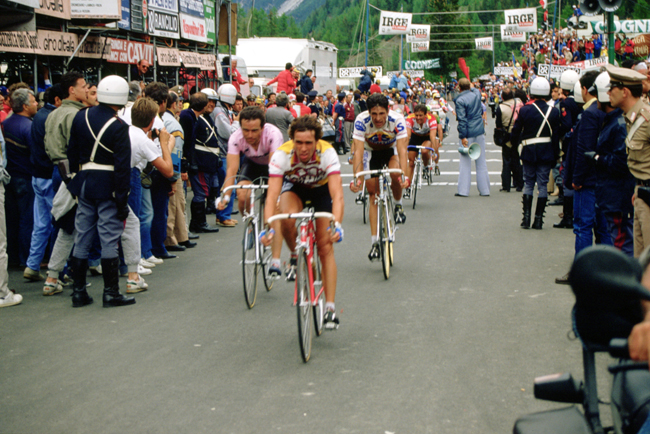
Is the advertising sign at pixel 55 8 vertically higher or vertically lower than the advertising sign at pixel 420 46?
lower

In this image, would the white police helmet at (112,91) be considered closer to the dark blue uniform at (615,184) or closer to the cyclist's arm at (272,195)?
the cyclist's arm at (272,195)

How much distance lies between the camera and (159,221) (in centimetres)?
985

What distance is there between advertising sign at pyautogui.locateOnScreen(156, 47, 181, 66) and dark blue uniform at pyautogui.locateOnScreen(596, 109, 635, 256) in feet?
51.7

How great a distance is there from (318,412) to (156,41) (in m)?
19.3

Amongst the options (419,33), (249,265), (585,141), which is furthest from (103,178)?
(419,33)

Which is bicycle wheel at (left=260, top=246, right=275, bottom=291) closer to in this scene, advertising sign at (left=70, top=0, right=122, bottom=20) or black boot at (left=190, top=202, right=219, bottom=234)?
black boot at (left=190, top=202, right=219, bottom=234)

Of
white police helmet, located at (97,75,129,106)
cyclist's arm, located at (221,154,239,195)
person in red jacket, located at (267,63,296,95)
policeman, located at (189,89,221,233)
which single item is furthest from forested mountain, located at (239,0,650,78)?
white police helmet, located at (97,75,129,106)

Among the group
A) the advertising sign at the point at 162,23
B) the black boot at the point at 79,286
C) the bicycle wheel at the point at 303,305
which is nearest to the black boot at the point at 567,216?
the bicycle wheel at the point at 303,305

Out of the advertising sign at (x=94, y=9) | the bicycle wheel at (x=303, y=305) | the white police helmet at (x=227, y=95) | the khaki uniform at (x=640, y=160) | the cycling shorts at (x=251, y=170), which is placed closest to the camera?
the bicycle wheel at (x=303, y=305)

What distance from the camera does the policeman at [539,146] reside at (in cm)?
1113

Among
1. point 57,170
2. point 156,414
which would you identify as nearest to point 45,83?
point 57,170

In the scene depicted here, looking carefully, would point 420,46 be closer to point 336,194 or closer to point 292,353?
point 336,194

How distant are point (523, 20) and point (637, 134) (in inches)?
1710

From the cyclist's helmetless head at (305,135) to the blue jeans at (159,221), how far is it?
4.16 metres
